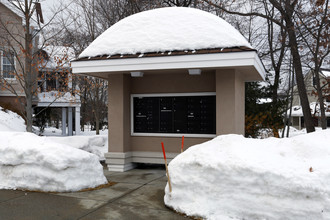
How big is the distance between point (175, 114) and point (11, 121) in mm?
11735

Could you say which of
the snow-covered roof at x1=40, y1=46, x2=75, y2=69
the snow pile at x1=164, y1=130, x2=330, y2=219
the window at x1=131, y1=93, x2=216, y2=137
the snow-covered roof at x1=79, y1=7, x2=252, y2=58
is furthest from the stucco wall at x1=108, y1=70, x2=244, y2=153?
the snow-covered roof at x1=40, y1=46, x2=75, y2=69

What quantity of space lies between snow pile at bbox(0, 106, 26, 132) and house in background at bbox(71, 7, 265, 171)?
30.3 feet

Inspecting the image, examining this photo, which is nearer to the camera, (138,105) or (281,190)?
(281,190)

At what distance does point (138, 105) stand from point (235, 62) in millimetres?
3513

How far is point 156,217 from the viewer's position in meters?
5.24

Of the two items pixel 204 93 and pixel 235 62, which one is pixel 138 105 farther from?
pixel 235 62

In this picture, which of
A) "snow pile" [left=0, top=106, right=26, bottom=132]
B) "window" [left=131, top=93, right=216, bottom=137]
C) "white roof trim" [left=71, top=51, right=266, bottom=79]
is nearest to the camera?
"white roof trim" [left=71, top=51, right=266, bottom=79]

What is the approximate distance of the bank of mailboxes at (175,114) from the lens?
30.4ft

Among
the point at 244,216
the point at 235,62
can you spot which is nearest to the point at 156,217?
the point at 244,216

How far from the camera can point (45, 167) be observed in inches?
267

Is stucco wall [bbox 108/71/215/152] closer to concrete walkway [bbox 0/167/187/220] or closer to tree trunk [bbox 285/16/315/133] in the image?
concrete walkway [bbox 0/167/187/220]

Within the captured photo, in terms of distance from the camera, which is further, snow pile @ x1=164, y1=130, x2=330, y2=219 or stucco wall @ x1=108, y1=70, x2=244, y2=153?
stucco wall @ x1=108, y1=70, x2=244, y2=153

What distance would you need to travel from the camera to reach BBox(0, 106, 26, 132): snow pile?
16.7 metres

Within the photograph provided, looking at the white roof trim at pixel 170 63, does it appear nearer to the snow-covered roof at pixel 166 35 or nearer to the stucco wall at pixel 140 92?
the snow-covered roof at pixel 166 35
